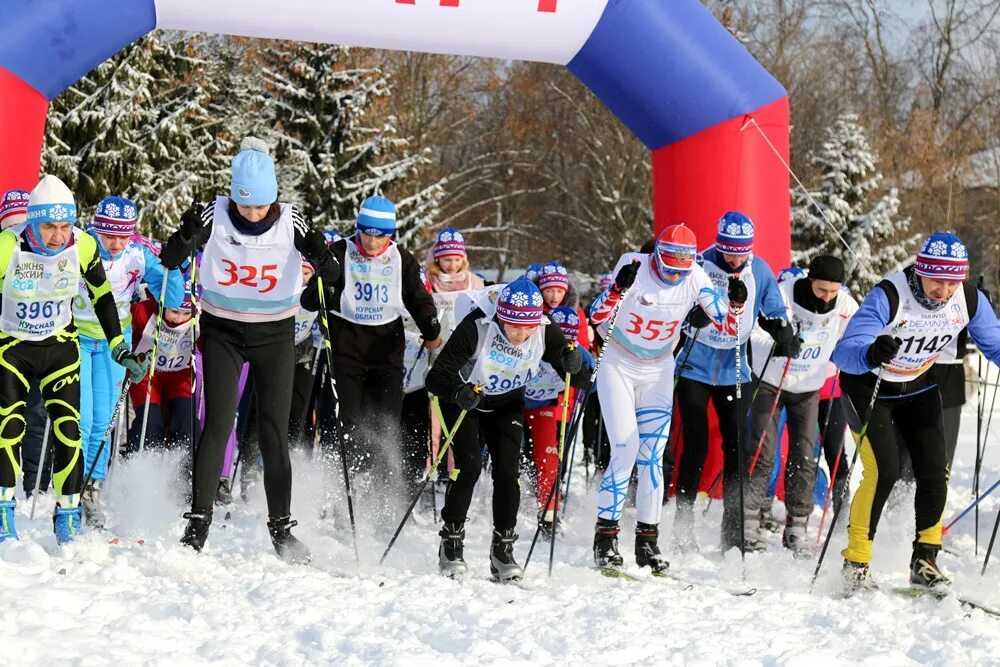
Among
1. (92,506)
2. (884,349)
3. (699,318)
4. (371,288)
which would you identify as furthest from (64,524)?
(884,349)

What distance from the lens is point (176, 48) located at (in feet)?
76.8

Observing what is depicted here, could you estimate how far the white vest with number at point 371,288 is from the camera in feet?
20.7

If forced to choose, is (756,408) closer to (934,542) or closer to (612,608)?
(934,542)

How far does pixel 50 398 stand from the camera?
5.27 metres

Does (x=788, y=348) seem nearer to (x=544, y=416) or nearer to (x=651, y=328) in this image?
(x=651, y=328)

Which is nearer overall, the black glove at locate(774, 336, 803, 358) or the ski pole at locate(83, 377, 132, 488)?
the ski pole at locate(83, 377, 132, 488)

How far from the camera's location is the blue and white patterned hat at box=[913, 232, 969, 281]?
17.1 ft

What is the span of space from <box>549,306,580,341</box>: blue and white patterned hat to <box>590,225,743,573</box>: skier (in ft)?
4.20

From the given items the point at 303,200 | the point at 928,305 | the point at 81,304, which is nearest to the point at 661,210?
the point at 928,305

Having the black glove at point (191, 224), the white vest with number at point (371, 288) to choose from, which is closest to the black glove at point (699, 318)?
the white vest with number at point (371, 288)

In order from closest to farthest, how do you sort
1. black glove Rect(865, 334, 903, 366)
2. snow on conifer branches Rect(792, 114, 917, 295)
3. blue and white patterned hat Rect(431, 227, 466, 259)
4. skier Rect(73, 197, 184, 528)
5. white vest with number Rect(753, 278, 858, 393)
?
black glove Rect(865, 334, 903, 366), skier Rect(73, 197, 184, 528), white vest with number Rect(753, 278, 858, 393), blue and white patterned hat Rect(431, 227, 466, 259), snow on conifer branches Rect(792, 114, 917, 295)

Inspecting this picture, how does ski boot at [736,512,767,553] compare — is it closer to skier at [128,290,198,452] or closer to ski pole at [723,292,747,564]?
ski pole at [723,292,747,564]

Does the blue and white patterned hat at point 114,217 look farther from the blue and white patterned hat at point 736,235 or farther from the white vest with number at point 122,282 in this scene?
the blue and white patterned hat at point 736,235

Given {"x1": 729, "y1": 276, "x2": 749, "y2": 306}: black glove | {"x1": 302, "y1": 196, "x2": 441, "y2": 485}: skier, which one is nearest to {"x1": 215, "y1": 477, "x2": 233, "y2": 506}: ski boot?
{"x1": 302, "y1": 196, "x2": 441, "y2": 485}: skier
